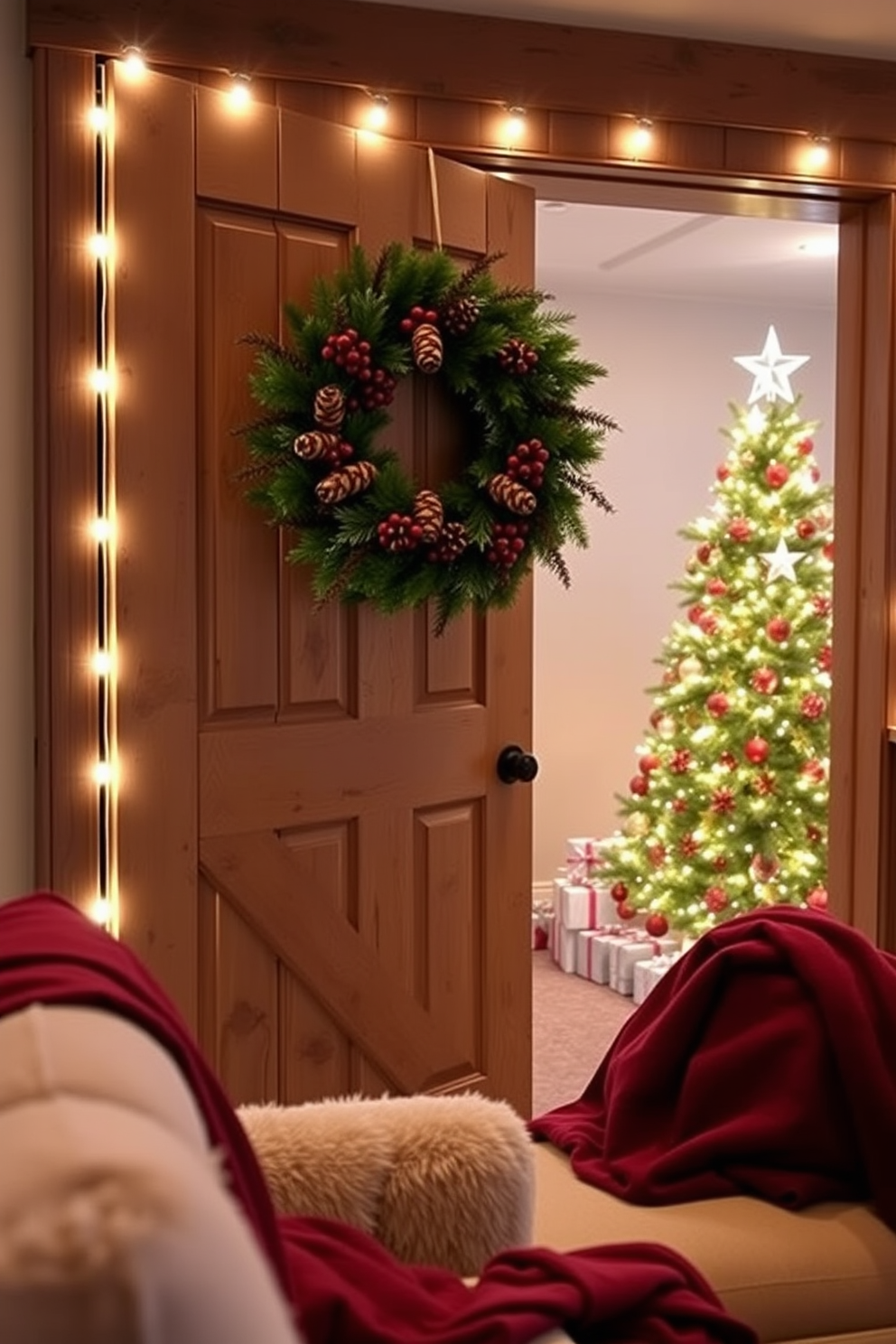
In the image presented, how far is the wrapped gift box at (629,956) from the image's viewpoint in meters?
5.45

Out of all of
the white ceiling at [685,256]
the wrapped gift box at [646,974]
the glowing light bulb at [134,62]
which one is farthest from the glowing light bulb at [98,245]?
the wrapped gift box at [646,974]

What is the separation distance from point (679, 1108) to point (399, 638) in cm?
127

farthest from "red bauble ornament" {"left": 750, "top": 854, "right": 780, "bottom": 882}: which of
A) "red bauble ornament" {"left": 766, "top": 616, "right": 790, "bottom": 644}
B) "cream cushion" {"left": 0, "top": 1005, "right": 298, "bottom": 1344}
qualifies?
"cream cushion" {"left": 0, "top": 1005, "right": 298, "bottom": 1344}

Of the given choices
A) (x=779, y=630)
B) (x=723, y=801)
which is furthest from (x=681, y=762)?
(x=779, y=630)

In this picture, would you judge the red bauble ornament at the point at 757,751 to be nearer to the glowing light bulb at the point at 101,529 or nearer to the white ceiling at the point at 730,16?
the white ceiling at the point at 730,16

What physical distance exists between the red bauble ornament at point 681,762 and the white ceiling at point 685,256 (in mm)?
1778

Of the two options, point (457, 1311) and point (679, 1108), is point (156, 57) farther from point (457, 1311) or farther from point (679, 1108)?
point (457, 1311)

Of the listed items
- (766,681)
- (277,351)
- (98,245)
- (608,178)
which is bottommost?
(766,681)

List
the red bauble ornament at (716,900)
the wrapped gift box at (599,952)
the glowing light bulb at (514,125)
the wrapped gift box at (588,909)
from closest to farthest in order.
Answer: the glowing light bulb at (514,125) < the red bauble ornament at (716,900) < the wrapped gift box at (599,952) < the wrapped gift box at (588,909)

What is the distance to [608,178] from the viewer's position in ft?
11.6

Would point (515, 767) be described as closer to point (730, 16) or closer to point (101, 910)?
point (101, 910)

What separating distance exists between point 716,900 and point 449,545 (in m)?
2.73

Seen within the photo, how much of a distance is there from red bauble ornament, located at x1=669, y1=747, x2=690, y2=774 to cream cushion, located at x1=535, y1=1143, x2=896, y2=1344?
339 centimetres

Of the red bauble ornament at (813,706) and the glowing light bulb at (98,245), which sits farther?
the red bauble ornament at (813,706)
